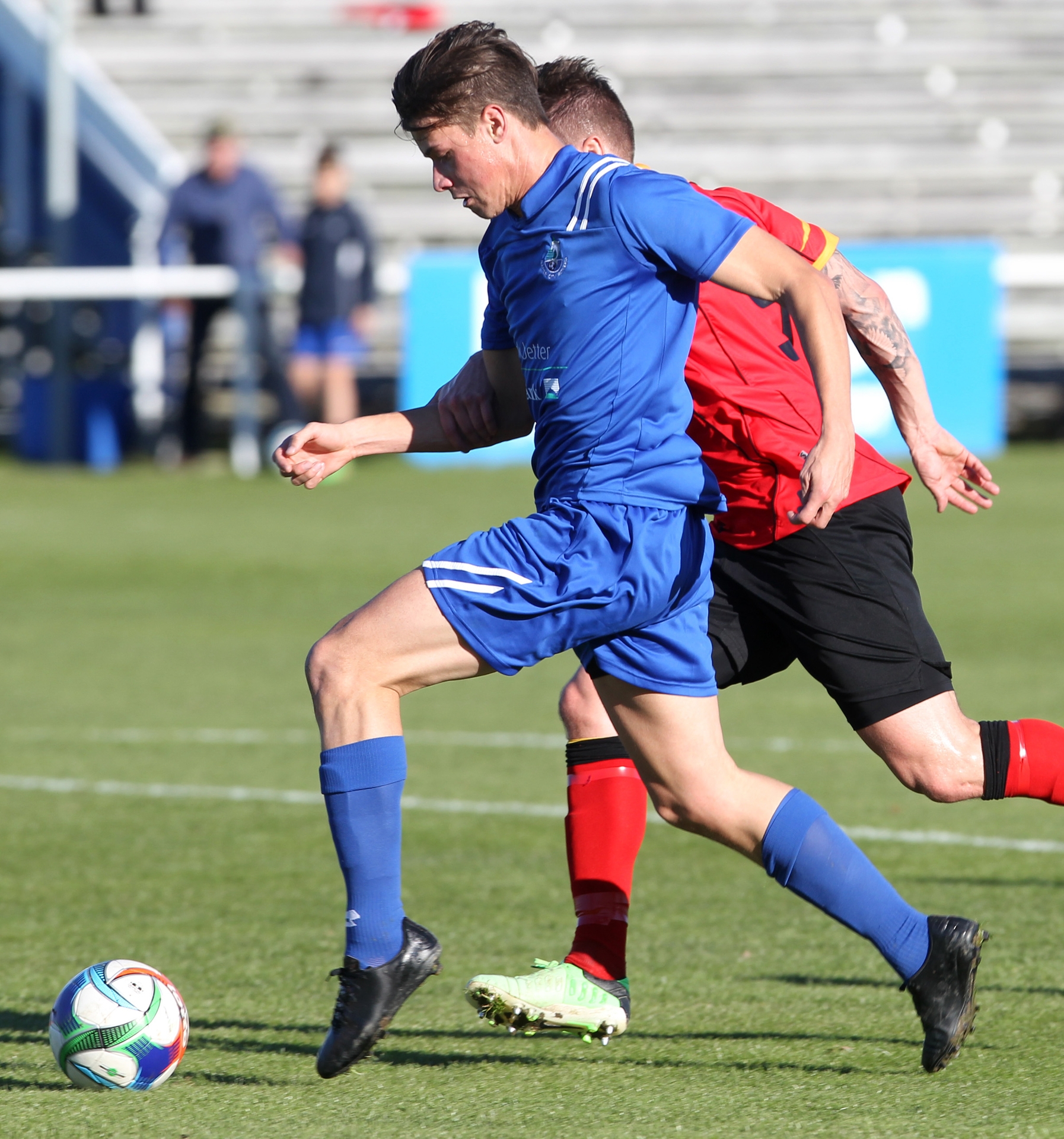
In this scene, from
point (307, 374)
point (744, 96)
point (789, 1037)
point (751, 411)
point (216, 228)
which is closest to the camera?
point (789, 1037)

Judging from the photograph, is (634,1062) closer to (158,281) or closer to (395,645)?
(395,645)

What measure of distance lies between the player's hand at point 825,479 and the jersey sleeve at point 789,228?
2.38 ft

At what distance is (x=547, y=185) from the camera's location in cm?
370

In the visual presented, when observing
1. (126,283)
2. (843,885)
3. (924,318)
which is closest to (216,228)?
(126,283)

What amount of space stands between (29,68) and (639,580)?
1966 cm

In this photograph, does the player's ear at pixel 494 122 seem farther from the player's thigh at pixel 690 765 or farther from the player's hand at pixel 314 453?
the player's thigh at pixel 690 765

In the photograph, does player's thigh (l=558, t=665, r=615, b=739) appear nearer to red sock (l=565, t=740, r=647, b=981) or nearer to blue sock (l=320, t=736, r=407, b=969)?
red sock (l=565, t=740, r=647, b=981)

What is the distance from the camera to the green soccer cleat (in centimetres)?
381

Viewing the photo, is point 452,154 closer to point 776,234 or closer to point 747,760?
point 776,234

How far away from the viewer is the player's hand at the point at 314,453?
12.8ft

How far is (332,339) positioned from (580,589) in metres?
12.0

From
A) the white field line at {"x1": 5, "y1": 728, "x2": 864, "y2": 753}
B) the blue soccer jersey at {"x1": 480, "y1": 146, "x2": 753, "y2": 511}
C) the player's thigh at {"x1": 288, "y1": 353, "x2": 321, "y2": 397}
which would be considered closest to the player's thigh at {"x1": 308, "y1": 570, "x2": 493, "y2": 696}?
the blue soccer jersey at {"x1": 480, "y1": 146, "x2": 753, "y2": 511}

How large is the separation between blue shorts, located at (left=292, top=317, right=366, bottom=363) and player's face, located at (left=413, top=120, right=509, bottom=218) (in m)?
11.7

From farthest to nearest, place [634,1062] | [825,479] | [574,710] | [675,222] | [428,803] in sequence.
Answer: [428,803] < [574,710] < [634,1062] < [675,222] < [825,479]
